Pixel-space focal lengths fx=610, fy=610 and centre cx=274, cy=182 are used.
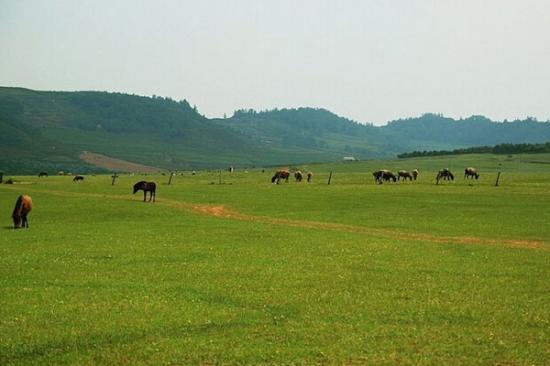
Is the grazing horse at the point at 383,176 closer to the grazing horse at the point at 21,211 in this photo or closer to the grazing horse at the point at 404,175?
the grazing horse at the point at 404,175

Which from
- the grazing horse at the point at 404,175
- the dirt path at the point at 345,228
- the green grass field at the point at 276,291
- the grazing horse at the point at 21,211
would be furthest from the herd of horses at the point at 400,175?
the grazing horse at the point at 21,211

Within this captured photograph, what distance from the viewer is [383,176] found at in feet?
260

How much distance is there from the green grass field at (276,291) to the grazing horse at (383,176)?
35.6 metres

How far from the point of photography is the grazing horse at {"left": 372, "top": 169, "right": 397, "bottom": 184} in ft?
254

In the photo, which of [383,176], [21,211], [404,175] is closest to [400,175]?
[404,175]

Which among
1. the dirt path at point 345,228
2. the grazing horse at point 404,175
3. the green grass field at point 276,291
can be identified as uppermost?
the grazing horse at point 404,175

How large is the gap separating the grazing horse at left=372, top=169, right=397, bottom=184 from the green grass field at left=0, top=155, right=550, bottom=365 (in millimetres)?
35603

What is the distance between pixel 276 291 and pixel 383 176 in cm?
6253

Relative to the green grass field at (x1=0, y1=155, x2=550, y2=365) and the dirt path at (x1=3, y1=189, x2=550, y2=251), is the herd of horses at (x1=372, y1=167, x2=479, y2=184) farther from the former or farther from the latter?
the green grass field at (x1=0, y1=155, x2=550, y2=365)

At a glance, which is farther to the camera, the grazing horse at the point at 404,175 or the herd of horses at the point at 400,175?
the grazing horse at the point at 404,175

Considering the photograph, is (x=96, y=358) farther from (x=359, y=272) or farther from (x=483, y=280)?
(x=483, y=280)

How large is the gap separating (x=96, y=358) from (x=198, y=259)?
12226mm

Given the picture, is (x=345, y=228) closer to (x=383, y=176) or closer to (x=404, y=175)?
(x=383, y=176)

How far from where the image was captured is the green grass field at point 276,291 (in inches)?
514
